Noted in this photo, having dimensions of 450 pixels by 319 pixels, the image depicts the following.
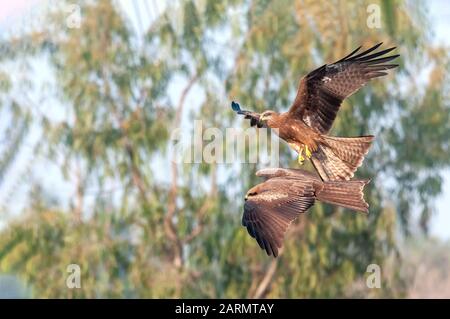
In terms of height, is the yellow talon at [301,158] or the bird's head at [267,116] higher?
the bird's head at [267,116]

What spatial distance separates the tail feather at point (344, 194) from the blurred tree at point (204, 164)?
800cm

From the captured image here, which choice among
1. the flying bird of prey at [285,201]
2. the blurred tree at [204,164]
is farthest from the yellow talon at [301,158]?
the blurred tree at [204,164]

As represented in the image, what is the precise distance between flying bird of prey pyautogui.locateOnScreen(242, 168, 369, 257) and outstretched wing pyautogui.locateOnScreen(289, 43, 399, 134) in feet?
1.37

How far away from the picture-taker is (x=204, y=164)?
569 inches

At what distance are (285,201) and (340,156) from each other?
458mm

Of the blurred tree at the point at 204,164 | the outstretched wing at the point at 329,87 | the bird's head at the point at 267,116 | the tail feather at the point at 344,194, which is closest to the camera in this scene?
the tail feather at the point at 344,194

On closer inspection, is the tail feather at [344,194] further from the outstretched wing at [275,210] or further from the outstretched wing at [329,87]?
the outstretched wing at [329,87]

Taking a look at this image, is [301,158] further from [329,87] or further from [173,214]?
[173,214]

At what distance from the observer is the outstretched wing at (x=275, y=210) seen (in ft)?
18.8

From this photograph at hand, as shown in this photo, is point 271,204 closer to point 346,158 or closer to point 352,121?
point 346,158

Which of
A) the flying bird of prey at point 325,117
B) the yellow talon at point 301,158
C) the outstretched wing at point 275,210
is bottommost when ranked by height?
the outstretched wing at point 275,210

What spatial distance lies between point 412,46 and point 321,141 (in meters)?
9.33

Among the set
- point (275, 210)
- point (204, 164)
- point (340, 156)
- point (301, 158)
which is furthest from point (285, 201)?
point (204, 164)
